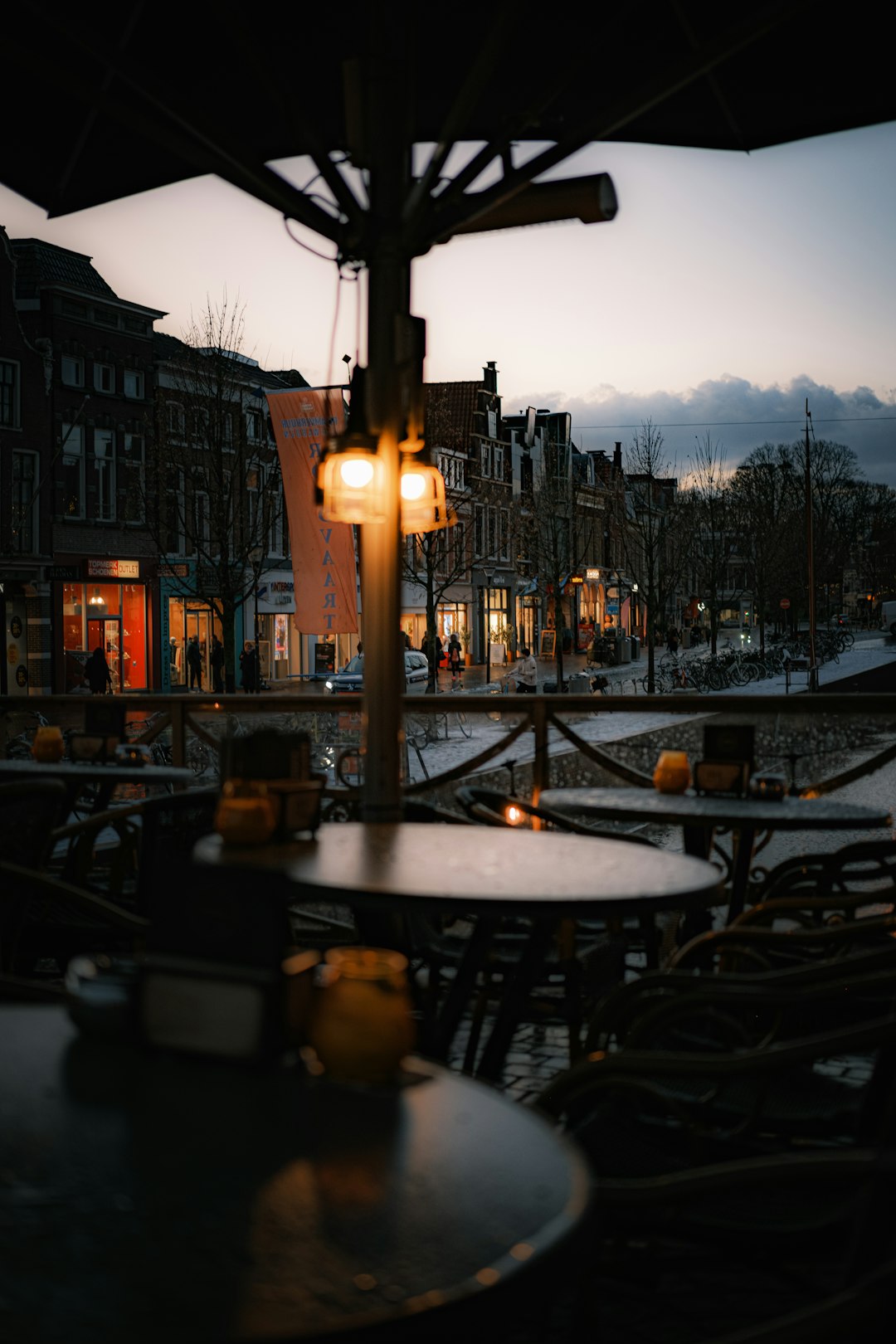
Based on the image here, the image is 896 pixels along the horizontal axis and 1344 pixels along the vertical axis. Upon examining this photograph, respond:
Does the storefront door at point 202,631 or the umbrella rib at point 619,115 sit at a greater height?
the umbrella rib at point 619,115

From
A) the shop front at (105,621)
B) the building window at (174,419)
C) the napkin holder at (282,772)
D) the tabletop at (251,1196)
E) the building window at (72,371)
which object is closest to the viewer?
the tabletop at (251,1196)

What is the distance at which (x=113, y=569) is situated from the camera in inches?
1559

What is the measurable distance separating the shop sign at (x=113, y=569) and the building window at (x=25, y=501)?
2.12 meters

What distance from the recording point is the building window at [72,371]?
38594mm

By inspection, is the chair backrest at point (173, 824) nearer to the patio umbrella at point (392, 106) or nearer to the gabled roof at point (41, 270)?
the patio umbrella at point (392, 106)

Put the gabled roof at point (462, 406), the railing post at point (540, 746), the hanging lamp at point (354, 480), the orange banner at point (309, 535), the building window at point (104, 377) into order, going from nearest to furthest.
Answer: the hanging lamp at point (354, 480)
the railing post at point (540, 746)
the orange banner at point (309, 535)
the building window at point (104, 377)
the gabled roof at point (462, 406)

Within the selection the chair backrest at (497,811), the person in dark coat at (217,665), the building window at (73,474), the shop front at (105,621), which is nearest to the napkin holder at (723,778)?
the chair backrest at (497,811)

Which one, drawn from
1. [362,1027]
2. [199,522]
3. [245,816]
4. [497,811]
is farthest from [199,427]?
[362,1027]

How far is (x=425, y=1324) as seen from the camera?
108 cm

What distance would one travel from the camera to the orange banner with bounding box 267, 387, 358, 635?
16.4m

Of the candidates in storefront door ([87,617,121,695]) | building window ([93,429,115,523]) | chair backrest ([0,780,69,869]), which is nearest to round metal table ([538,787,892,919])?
chair backrest ([0,780,69,869])

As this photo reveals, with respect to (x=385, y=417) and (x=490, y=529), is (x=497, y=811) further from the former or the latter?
(x=490, y=529)

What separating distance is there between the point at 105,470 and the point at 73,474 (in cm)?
126

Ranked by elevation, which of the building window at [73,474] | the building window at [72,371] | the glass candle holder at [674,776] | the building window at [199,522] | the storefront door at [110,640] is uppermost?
the building window at [72,371]
